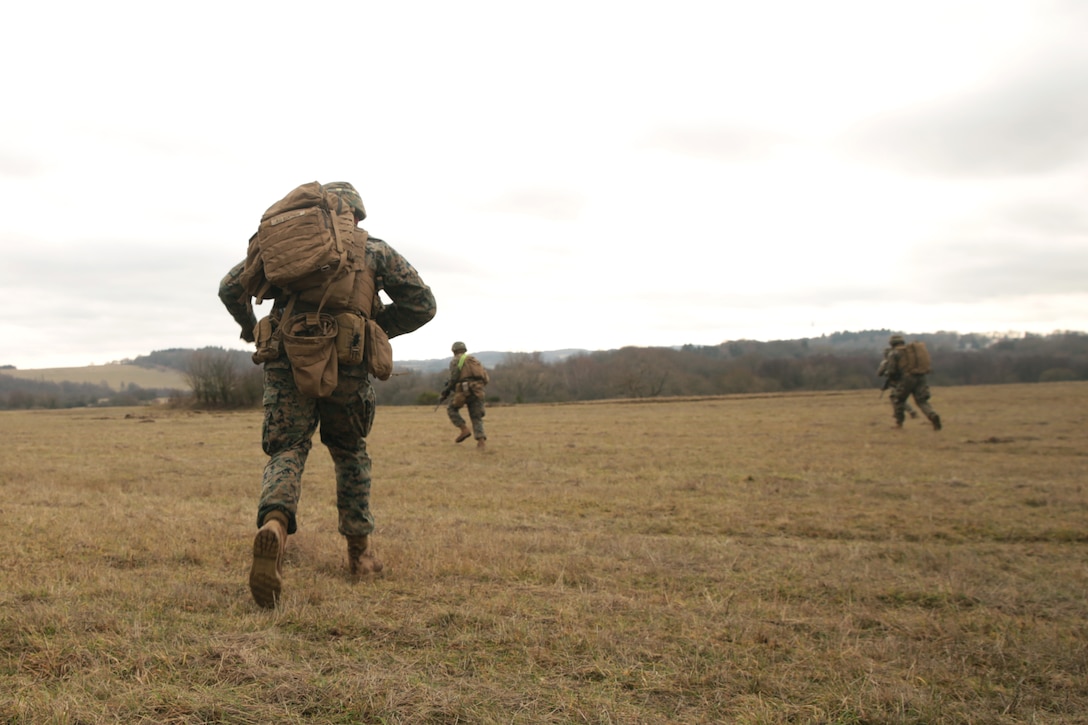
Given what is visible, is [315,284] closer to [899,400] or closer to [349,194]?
[349,194]

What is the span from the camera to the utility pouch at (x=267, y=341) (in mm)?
4336

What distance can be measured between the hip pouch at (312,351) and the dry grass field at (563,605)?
1.15 meters

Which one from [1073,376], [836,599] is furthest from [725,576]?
[1073,376]

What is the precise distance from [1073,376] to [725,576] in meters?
73.4

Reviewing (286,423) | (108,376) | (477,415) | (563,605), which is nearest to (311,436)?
(286,423)

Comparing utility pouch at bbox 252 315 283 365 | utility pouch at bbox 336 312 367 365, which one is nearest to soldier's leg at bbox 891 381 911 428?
utility pouch at bbox 336 312 367 365

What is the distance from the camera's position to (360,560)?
4656 millimetres

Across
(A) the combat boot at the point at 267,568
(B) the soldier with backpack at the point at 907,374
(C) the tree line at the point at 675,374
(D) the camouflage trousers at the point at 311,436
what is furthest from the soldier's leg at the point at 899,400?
(C) the tree line at the point at 675,374

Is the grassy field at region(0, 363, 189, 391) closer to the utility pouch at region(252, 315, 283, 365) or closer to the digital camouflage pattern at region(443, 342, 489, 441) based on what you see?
the digital camouflage pattern at region(443, 342, 489, 441)

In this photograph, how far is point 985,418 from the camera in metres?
20.4

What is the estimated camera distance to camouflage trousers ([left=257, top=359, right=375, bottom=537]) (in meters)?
4.11

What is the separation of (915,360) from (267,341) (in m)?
16.4

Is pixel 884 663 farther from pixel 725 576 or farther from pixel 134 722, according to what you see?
pixel 134 722

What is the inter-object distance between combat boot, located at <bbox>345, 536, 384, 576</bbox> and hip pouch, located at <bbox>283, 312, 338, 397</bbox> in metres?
0.99
